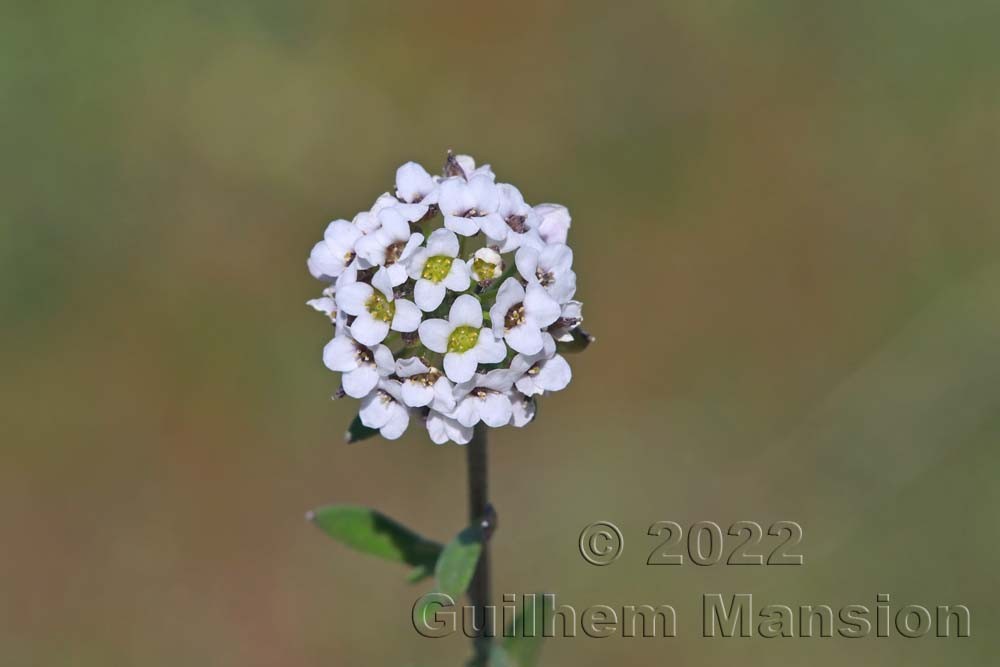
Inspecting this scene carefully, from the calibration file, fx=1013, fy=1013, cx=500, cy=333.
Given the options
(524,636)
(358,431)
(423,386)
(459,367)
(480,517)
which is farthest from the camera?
(524,636)

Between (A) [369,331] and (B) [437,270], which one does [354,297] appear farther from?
(B) [437,270]

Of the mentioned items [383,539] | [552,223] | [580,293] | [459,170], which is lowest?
[383,539]

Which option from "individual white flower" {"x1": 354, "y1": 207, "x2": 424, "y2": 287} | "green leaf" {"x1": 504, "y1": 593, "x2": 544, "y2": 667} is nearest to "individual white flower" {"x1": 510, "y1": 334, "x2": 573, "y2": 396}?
"individual white flower" {"x1": 354, "y1": 207, "x2": 424, "y2": 287}

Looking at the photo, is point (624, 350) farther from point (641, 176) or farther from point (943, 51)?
point (943, 51)

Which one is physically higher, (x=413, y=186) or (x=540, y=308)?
(x=413, y=186)

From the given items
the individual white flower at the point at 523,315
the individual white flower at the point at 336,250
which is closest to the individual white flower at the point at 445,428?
the individual white flower at the point at 523,315

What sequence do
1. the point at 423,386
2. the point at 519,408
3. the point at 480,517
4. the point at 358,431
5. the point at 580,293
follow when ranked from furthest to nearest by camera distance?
the point at 580,293
the point at 480,517
the point at 358,431
the point at 519,408
the point at 423,386

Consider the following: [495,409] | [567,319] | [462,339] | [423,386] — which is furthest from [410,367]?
[567,319]
